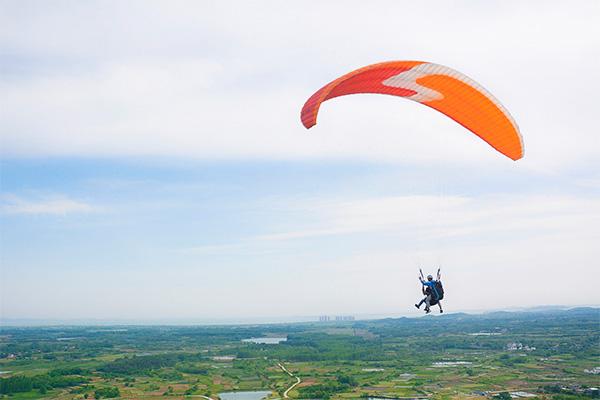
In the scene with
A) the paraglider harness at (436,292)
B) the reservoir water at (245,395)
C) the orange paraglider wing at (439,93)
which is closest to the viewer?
the orange paraglider wing at (439,93)

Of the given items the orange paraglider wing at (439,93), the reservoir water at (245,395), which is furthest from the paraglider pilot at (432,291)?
the reservoir water at (245,395)

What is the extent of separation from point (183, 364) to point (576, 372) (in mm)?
40934

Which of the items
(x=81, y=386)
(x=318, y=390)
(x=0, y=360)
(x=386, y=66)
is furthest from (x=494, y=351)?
(x=386, y=66)

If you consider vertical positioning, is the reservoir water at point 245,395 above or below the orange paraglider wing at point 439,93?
below

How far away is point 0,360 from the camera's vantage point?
237ft

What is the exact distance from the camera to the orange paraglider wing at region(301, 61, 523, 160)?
32.9 ft

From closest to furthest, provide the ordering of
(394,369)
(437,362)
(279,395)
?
(279,395) < (394,369) < (437,362)

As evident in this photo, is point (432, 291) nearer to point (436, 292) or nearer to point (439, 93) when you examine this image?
point (436, 292)

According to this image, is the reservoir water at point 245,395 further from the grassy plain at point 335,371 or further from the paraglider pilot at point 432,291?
the paraglider pilot at point 432,291

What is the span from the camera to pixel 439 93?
456 inches

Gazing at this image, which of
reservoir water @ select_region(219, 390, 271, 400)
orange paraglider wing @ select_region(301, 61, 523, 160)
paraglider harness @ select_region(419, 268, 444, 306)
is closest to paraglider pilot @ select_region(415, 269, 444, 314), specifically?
paraglider harness @ select_region(419, 268, 444, 306)

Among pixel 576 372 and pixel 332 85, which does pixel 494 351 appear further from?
pixel 332 85

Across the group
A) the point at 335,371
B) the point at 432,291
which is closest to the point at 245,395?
the point at 335,371

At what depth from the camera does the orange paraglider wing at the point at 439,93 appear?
1004cm
